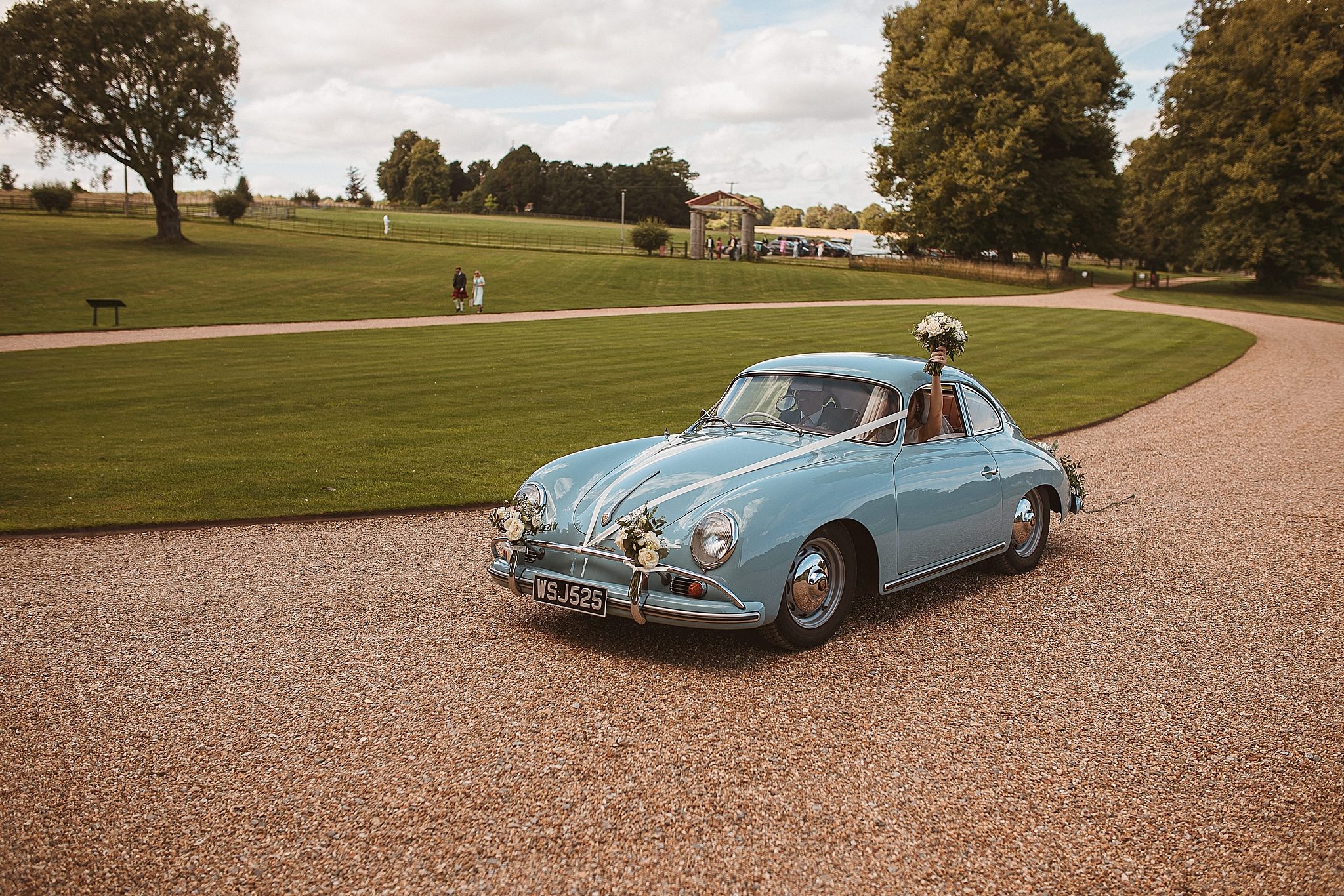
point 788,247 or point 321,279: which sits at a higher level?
point 788,247

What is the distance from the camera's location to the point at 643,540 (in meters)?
5.14

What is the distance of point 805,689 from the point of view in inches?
201

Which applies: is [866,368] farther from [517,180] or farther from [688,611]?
[517,180]

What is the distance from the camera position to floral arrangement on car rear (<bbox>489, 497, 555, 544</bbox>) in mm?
5793

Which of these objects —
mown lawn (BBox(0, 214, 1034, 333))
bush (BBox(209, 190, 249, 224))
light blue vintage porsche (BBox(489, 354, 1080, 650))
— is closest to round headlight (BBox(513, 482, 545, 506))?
light blue vintage porsche (BBox(489, 354, 1080, 650))

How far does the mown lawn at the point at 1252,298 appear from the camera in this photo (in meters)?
42.1

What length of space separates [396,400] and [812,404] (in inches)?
408

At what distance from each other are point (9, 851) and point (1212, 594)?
7.25 metres

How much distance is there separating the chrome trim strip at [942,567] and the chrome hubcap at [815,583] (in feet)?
1.34

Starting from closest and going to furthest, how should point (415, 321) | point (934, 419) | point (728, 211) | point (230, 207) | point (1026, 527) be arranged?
point (934, 419)
point (1026, 527)
point (415, 321)
point (728, 211)
point (230, 207)

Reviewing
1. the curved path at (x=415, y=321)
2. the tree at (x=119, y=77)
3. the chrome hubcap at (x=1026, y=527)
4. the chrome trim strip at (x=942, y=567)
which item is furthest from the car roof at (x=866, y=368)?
the tree at (x=119, y=77)

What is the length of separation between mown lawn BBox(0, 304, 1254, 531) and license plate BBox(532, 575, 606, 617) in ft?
13.5

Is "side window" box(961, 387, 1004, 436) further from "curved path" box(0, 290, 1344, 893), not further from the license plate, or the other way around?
the license plate

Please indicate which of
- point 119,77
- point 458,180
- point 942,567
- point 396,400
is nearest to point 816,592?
point 942,567
